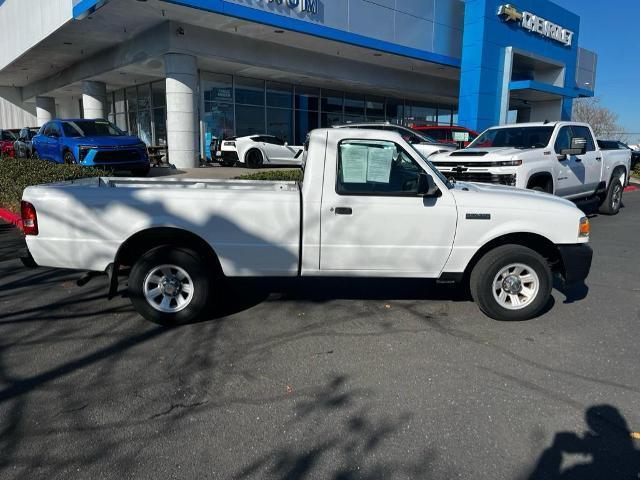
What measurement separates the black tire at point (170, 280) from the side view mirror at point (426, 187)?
6.91 ft

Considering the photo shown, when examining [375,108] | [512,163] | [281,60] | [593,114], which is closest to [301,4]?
[281,60]

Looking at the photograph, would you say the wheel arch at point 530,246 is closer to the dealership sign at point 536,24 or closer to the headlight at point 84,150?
the headlight at point 84,150

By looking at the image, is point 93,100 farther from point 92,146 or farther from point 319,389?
point 319,389

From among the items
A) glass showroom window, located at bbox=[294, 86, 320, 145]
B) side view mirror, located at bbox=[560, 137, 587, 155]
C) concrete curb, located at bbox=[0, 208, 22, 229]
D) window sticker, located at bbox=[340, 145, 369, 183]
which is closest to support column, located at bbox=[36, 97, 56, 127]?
glass showroom window, located at bbox=[294, 86, 320, 145]

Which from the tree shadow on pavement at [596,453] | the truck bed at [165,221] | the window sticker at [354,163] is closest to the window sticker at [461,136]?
the window sticker at [354,163]

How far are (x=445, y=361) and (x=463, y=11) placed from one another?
2561 centimetres

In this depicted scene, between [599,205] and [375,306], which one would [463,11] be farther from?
[375,306]

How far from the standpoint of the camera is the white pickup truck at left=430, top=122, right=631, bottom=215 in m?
8.40

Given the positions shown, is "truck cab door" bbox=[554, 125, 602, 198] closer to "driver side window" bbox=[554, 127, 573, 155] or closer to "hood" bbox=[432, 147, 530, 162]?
"driver side window" bbox=[554, 127, 573, 155]

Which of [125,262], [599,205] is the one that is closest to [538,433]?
[125,262]

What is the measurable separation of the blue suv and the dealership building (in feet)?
12.6

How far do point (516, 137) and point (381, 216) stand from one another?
21.3 feet

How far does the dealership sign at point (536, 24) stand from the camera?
2340cm

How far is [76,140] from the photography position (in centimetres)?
1428
